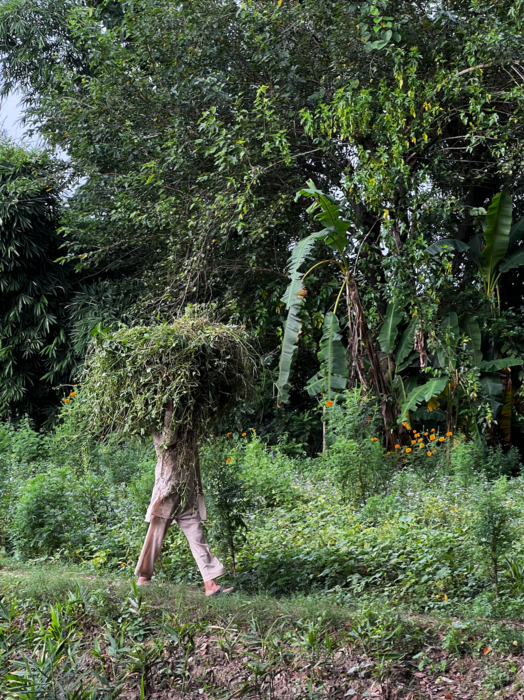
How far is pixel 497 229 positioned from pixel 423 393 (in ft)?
8.06

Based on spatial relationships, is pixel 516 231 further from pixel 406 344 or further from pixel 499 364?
pixel 406 344

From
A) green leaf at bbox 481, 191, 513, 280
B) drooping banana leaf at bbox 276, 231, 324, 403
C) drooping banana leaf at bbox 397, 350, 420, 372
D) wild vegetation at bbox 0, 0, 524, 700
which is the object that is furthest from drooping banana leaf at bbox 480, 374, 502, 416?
drooping banana leaf at bbox 276, 231, 324, 403

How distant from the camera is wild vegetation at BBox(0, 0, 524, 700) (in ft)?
14.0

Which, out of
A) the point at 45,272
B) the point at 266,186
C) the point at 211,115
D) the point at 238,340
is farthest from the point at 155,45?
the point at 238,340

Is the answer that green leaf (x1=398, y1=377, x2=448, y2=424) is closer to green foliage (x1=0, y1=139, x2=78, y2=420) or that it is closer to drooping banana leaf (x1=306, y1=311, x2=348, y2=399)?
drooping banana leaf (x1=306, y1=311, x2=348, y2=399)

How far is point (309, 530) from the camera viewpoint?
602cm

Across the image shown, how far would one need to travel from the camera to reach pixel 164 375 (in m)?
4.57

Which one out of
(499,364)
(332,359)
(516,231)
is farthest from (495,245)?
(332,359)

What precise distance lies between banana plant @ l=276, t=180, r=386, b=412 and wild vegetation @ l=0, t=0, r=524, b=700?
0.15 feet

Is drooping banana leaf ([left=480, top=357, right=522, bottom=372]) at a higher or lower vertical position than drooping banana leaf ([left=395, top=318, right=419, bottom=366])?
lower

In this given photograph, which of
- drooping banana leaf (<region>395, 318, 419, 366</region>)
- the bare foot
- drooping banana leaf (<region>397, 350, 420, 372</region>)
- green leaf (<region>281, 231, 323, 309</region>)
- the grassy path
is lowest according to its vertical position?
the grassy path

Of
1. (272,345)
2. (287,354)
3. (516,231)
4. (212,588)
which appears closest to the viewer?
(212,588)

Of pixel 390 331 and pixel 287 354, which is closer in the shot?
pixel 287 354

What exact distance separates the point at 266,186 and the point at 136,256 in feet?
10.1
